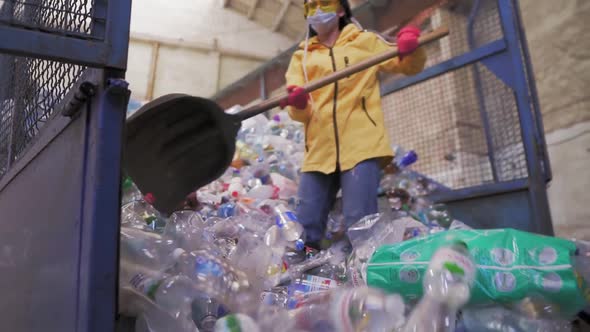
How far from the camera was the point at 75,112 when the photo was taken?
2.94 feet

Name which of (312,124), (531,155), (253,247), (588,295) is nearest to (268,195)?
(312,124)

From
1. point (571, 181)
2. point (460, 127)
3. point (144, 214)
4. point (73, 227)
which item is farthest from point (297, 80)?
point (571, 181)

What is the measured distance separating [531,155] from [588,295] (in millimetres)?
1133

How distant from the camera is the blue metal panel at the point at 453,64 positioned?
226 centimetres

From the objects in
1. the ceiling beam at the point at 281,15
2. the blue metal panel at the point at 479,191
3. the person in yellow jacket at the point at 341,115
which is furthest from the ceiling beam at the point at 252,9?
the blue metal panel at the point at 479,191

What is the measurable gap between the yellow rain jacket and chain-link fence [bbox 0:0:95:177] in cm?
113

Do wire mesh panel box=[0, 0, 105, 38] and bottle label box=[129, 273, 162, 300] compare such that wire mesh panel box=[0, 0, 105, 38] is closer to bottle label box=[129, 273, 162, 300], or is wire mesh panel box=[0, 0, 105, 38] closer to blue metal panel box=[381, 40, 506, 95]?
bottle label box=[129, 273, 162, 300]

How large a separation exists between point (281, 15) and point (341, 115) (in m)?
5.75

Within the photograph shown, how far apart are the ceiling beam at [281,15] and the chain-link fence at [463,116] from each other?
423 centimetres

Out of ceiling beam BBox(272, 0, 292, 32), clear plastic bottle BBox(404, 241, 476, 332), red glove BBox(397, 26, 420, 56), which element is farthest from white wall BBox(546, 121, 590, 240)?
ceiling beam BBox(272, 0, 292, 32)

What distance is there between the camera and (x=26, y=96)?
4.34ft

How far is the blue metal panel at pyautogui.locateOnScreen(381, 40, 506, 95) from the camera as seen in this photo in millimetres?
2262

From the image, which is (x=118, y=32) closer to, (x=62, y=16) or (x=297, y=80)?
(x=62, y=16)

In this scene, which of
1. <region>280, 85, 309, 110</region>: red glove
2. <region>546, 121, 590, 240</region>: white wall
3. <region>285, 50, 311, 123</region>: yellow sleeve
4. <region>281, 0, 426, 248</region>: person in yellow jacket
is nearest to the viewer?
<region>281, 0, 426, 248</region>: person in yellow jacket
